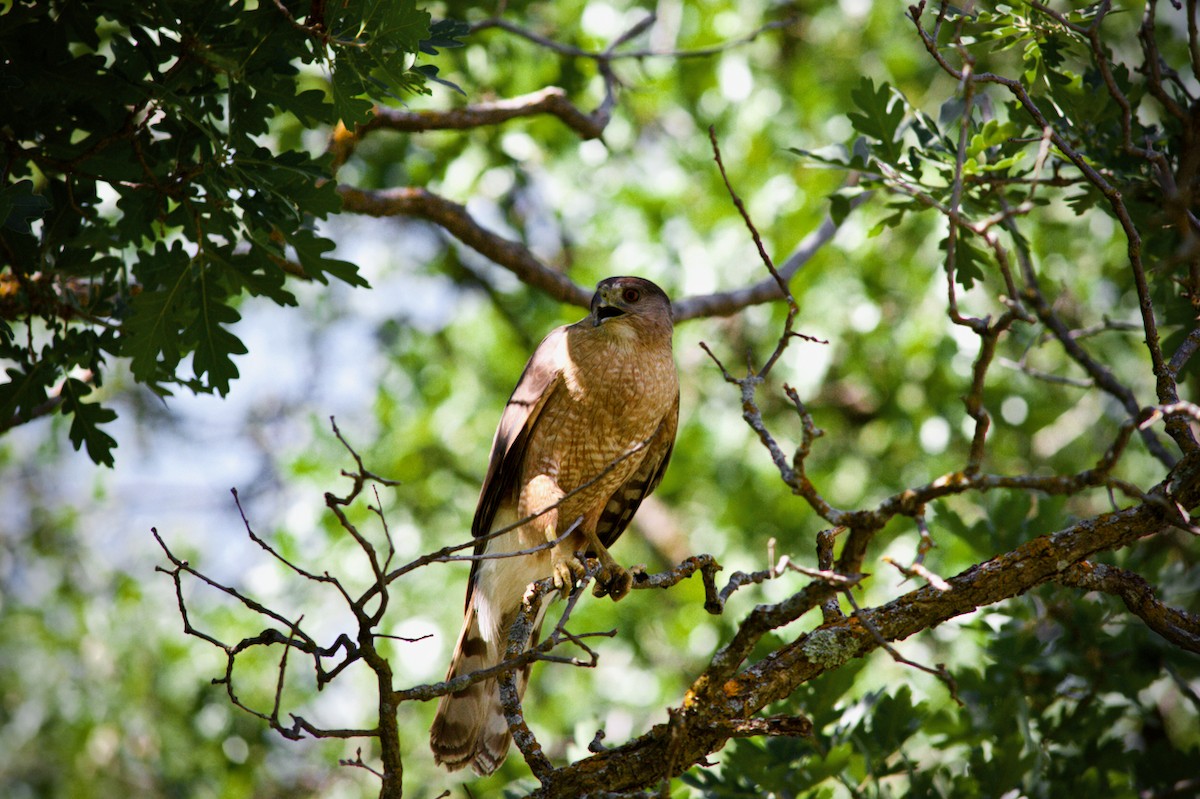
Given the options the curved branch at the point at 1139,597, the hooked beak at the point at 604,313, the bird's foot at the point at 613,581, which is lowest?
the curved branch at the point at 1139,597

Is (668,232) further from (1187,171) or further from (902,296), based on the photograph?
(1187,171)

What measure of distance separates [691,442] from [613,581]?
273 cm

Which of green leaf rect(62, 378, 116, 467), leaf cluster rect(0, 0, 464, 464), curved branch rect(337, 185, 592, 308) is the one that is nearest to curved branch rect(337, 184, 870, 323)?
curved branch rect(337, 185, 592, 308)

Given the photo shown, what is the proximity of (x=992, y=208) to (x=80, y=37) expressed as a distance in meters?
2.50

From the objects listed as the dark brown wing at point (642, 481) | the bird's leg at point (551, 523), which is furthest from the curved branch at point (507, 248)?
the bird's leg at point (551, 523)

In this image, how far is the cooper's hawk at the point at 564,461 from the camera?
11.5ft

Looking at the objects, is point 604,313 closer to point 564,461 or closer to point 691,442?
Result: point 564,461

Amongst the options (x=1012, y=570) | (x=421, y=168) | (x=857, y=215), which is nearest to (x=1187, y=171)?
(x=1012, y=570)

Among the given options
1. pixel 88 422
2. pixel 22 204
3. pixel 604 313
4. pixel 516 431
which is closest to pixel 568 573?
pixel 516 431

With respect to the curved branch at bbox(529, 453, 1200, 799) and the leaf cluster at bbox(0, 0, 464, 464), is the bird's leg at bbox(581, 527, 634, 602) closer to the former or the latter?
the curved branch at bbox(529, 453, 1200, 799)

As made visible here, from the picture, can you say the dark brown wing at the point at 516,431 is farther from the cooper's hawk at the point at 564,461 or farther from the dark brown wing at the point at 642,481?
the dark brown wing at the point at 642,481

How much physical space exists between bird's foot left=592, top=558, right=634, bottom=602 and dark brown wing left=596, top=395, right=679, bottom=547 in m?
0.44

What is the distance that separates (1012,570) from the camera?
228cm

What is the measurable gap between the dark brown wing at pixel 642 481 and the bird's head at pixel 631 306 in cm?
31
